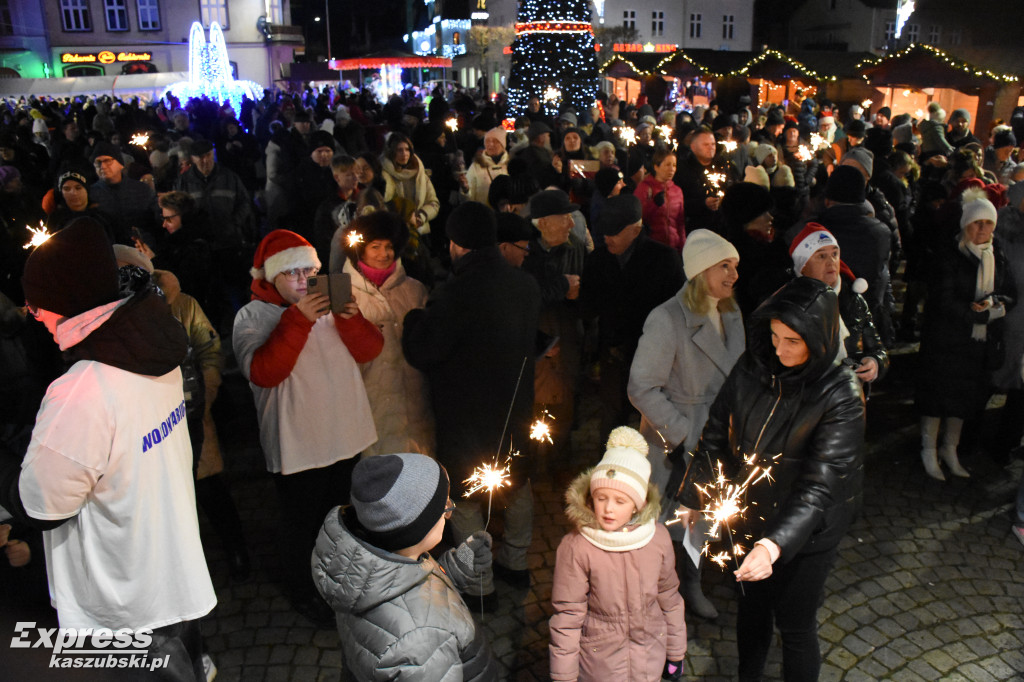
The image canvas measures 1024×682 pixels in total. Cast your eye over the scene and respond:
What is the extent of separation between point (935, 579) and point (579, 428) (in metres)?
2.80

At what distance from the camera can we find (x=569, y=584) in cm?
296

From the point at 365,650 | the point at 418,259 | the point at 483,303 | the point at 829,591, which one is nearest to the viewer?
the point at 365,650

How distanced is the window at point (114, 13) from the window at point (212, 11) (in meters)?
4.59

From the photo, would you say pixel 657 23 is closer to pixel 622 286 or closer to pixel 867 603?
pixel 622 286

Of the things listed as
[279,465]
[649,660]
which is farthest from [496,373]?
[649,660]

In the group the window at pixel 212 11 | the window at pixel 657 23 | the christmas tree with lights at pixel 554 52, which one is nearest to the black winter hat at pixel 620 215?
the christmas tree with lights at pixel 554 52

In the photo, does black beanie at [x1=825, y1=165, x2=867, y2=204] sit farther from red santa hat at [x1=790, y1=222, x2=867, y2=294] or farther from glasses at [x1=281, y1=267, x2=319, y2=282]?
glasses at [x1=281, y1=267, x2=319, y2=282]

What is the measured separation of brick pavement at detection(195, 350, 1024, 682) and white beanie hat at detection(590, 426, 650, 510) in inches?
51.3

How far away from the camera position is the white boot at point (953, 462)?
223 inches

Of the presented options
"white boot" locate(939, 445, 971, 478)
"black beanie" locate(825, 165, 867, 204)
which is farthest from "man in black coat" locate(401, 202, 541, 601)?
"white boot" locate(939, 445, 971, 478)

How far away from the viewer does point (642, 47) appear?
148ft

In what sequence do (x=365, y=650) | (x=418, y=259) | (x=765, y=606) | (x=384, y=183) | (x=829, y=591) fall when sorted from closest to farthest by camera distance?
(x=365, y=650) < (x=765, y=606) < (x=829, y=591) < (x=418, y=259) < (x=384, y=183)

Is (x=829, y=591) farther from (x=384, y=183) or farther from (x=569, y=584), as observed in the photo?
(x=384, y=183)

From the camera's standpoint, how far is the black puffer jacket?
2.83 m
